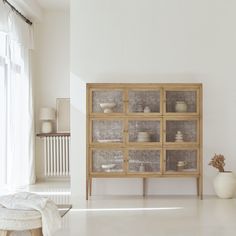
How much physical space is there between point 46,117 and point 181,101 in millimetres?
3132

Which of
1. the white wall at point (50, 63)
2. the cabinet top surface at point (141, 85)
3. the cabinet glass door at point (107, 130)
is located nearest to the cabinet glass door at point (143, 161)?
the cabinet glass door at point (107, 130)

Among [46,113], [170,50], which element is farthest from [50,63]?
[170,50]

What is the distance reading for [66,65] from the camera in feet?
32.1

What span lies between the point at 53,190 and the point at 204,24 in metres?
3.46

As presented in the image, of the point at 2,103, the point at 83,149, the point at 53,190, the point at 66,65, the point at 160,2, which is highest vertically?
the point at 160,2

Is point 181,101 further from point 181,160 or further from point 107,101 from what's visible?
point 107,101

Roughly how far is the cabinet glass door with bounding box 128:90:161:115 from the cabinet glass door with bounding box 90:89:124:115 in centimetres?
14

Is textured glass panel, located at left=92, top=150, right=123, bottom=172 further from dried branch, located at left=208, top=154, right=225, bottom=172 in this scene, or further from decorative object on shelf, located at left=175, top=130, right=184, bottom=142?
dried branch, located at left=208, top=154, right=225, bottom=172

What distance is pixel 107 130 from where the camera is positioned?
7211 millimetres

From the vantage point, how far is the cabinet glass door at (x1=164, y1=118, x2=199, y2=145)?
7.19 metres

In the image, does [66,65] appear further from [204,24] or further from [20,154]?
[204,24]

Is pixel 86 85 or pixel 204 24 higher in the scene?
pixel 204 24

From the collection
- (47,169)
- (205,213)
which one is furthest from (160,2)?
(47,169)

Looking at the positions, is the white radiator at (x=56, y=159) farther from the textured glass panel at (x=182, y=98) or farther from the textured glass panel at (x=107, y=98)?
the textured glass panel at (x=182, y=98)
